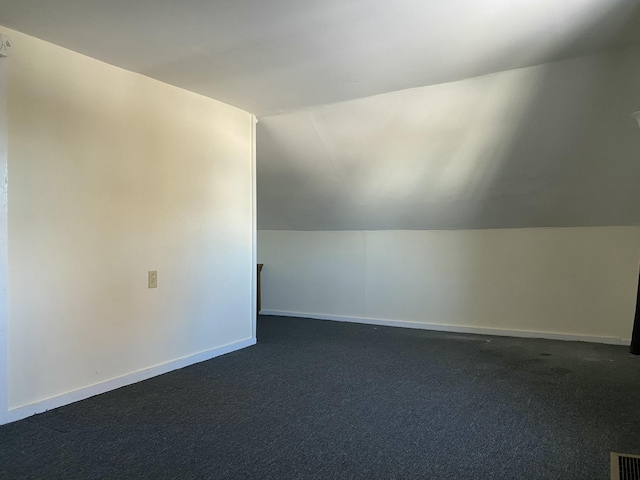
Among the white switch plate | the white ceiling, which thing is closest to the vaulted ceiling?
the white ceiling

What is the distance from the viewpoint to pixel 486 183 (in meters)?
4.11

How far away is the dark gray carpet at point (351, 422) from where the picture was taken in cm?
194

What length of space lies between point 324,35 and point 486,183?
2243 mm

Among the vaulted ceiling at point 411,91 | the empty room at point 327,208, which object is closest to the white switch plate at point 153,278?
the empty room at point 327,208

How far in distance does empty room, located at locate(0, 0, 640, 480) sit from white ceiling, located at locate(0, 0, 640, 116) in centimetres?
2

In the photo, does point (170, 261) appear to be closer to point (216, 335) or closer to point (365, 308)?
point (216, 335)

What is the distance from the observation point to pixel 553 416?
2.45 metres

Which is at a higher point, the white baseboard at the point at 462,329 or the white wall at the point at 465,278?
the white wall at the point at 465,278

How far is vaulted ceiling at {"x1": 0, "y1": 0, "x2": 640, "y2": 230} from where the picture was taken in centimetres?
229

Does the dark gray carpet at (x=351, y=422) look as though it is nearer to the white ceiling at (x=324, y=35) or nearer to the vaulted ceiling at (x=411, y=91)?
the vaulted ceiling at (x=411, y=91)

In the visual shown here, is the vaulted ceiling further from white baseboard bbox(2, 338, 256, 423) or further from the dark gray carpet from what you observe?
white baseboard bbox(2, 338, 256, 423)

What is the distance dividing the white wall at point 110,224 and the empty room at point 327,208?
0.01 meters

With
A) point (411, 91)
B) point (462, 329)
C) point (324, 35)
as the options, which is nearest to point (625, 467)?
point (324, 35)

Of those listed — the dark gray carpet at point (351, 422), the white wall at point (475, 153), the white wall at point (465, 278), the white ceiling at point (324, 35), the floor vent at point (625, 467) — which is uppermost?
the white ceiling at point (324, 35)
